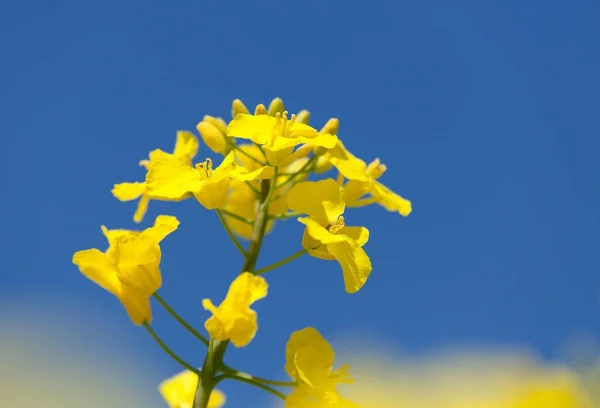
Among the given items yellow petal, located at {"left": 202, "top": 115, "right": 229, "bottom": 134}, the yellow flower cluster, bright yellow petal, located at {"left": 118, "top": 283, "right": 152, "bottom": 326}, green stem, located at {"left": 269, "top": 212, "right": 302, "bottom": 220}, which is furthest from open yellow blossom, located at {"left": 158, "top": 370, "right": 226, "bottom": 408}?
yellow petal, located at {"left": 202, "top": 115, "right": 229, "bottom": 134}

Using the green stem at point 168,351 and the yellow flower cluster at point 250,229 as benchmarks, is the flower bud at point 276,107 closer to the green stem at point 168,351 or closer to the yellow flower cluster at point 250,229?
the yellow flower cluster at point 250,229

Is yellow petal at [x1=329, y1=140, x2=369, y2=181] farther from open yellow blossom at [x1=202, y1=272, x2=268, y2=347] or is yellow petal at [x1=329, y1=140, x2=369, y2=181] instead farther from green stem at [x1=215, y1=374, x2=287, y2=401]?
green stem at [x1=215, y1=374, x2=287, y2=401]

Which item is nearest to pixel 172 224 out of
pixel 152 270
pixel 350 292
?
pixel 152 270

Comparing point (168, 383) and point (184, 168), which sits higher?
point (184, 168)

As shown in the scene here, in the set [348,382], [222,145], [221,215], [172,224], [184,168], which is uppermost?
[222,145]

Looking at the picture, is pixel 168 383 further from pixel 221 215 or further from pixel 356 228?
pixel 356 228

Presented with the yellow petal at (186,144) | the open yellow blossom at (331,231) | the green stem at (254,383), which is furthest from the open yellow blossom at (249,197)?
the green stem at (254,383)
